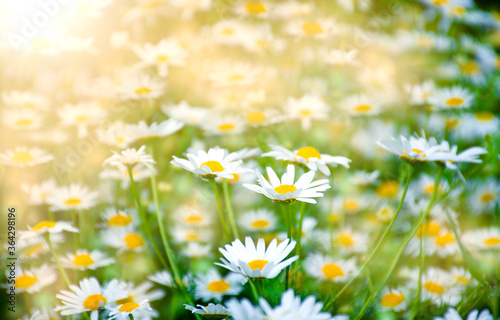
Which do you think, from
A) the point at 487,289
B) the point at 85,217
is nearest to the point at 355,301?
the point at 487,289

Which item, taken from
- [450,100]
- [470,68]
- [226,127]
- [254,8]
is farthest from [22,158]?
[470,68]

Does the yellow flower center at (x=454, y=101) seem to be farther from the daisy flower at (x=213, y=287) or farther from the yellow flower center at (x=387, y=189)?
the daisy flower at (x=213, y=287)

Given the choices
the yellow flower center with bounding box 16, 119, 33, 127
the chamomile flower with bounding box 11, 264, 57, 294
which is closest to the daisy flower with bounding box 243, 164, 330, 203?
the chamomile flower with bounding box 11, 264, 57, 294

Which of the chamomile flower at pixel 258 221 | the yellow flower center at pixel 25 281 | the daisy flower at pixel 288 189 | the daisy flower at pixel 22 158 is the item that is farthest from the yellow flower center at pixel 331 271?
the daisy flower at pixel 22 158

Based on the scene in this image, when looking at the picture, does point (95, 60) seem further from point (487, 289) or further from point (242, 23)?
point (487, 289)

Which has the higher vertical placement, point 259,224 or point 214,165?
point 214,165

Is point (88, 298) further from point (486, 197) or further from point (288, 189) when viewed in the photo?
point (486, 197)
